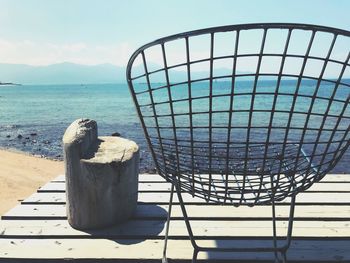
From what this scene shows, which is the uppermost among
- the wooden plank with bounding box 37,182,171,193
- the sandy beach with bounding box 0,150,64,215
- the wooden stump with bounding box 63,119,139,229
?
the wooden stump with bounding box 63,119,139,229

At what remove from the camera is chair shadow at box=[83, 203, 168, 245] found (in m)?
2.84

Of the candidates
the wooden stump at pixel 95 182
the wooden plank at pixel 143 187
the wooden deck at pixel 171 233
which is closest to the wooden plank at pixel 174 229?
the wooden deck at pixel 171 233

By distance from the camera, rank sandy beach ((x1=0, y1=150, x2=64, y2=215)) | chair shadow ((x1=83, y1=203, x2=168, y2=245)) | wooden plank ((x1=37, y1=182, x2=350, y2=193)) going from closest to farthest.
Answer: chair shadow ((x1=83, y1=203, x2=168, y2=245)) → wooden plank ((x1=37, y1=182, x2=350, y2=193)) → sandy beach ((x1=0, y1=150, x2=64, y2=215))

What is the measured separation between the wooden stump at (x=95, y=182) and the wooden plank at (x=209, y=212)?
0.97ft

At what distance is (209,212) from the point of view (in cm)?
331

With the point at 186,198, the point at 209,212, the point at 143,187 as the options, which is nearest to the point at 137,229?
the point at 209,212

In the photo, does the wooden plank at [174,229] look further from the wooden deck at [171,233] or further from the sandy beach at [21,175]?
the sandy beach at [21,175]

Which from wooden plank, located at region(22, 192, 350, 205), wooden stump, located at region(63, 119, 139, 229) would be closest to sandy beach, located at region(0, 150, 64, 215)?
wooden plank, located at region(22, 192, 350, 205)

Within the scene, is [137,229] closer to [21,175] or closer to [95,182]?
[95,182]

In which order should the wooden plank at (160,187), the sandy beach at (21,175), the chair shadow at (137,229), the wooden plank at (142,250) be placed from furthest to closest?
1. the sandy beach at (21,175)
2. the wooden plank at (160,187)
3. the chair shadow at (137,229)
4. the wooden plank at (142,250)

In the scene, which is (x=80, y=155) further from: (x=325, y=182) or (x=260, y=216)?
(x=325, y=182)

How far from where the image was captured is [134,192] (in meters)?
3.21

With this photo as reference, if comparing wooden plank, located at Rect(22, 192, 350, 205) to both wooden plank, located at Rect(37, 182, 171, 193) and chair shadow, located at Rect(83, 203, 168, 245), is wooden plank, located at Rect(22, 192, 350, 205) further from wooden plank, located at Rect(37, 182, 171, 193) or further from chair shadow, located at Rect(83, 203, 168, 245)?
chair shadow, located at Rect(83, 203, 168, 245)

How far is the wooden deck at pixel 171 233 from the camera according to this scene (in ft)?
8.42
